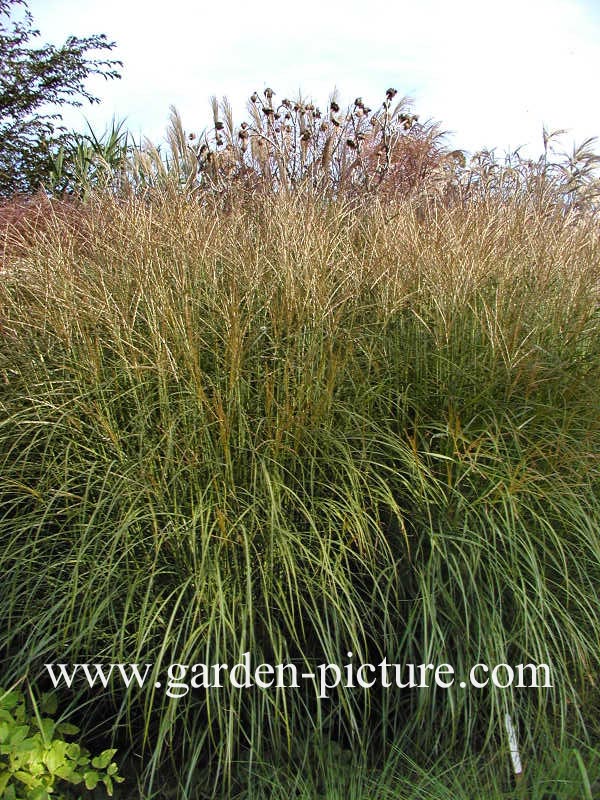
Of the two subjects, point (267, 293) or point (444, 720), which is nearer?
point (444, 720)

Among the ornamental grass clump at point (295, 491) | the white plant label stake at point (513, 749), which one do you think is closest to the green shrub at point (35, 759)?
the ornamental grass clump at point (295, 491)

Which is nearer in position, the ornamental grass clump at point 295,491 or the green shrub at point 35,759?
the green shrub at point 35,759

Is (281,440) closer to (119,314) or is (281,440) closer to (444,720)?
(119,314)

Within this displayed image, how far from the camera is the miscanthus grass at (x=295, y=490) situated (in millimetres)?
2285

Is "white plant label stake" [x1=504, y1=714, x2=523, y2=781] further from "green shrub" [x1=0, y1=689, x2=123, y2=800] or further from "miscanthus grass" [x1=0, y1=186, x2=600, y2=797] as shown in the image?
"green shrub" [x1=0, y1=689, x2=123, y2=800]

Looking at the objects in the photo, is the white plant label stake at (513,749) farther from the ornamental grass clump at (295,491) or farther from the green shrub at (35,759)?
the green shrub at (35,759)

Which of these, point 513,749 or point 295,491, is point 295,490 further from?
point 513,749

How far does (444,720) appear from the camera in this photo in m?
2.36

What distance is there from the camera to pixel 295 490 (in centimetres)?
253

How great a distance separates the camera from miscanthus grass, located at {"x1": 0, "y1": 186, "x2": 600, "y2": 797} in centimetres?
229

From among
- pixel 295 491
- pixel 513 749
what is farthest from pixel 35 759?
pixel 513 749

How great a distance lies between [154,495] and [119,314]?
673 mm

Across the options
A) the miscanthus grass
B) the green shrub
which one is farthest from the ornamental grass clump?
the green shrub

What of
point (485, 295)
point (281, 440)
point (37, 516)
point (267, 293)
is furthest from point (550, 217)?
point (37, 516)
